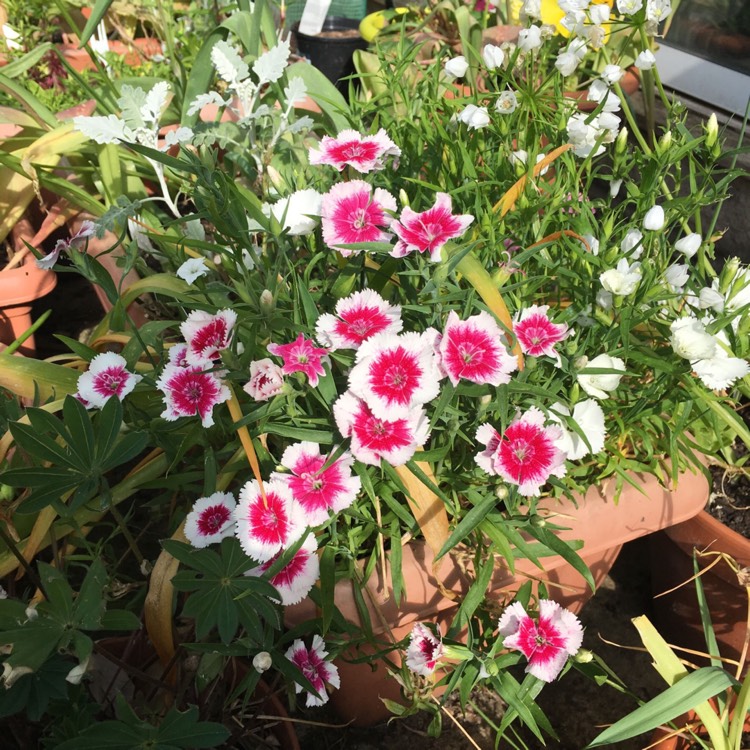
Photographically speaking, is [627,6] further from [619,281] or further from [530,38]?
[619,281]

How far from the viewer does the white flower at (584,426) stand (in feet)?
3.14

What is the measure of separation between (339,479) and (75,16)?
2.26 metres

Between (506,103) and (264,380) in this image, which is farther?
(506,103)

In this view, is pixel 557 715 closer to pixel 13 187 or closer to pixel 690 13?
pixel 13 187

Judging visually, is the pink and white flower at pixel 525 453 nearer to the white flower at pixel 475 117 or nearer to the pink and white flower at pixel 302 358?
the pink and white flower at pixel 302 358

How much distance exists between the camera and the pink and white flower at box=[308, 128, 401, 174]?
983mm

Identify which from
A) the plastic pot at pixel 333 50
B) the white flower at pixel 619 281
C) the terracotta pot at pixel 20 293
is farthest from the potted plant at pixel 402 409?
the plastic pot at pixel 333 50

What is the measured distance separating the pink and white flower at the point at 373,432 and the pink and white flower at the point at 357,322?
61mm

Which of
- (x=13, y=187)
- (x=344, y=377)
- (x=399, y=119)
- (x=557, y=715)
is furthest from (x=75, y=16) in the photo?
(x=557, y=715)

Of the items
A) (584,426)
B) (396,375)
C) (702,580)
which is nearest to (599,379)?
(584,426)

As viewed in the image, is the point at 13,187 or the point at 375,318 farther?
the point at 13,187

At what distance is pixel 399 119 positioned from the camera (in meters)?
1.46

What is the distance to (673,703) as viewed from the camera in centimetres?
86

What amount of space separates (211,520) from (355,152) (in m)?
0.50
